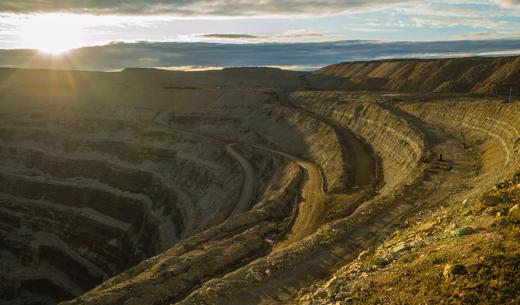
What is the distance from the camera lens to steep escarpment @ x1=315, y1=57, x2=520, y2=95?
84.5 meters

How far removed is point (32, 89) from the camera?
132 m

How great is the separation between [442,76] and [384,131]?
53.4 meters

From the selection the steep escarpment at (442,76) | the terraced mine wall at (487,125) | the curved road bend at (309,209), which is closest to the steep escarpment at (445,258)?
the terraced mine wall at (487,125)

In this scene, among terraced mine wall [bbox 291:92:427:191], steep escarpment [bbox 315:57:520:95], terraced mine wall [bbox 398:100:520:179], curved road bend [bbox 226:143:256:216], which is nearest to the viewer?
Answer: terraced mine wall [bbox 398:100:520:179]

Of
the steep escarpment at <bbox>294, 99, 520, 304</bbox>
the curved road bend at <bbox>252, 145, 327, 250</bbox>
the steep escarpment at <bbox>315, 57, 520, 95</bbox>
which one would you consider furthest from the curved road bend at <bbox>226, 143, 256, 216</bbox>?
the steep escarpment at <bbox>315, 57, 520, 95</bbox>

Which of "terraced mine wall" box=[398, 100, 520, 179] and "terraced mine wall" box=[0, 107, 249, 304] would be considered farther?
"terraced mine wall" box=[0, 107, 249, 304]

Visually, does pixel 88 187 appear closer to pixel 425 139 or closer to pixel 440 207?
pixel 425 139

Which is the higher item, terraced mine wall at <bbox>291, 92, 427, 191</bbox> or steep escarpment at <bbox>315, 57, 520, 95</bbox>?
steep escarpment at <bbox>315, 57, 520, 95</bbox>

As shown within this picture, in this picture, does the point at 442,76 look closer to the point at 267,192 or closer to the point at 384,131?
the point at 384,131

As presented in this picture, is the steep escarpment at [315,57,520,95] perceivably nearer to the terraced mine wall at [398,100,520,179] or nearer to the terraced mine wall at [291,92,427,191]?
the terraced mine wall at [291,92,427,191]

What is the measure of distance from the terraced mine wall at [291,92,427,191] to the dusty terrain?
29cm

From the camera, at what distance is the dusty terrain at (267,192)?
1727cm

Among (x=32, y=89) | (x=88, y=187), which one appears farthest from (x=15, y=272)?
(x=32, y=89)

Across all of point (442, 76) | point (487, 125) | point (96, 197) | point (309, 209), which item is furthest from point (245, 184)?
point (442, 76)
